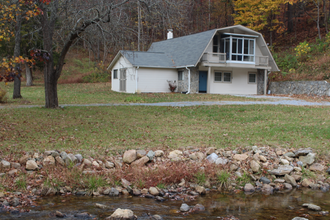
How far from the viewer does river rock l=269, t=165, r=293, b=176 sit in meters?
7.40

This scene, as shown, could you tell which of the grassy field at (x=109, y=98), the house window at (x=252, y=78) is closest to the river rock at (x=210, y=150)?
the grassy field at (x=109, y=98)

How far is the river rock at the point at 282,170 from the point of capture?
7402 mm

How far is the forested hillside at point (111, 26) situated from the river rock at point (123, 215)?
3746 mm

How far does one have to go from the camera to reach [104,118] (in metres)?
12.1

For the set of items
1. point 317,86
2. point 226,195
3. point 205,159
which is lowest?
point 226,195

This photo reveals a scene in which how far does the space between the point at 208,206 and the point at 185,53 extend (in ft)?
74.8

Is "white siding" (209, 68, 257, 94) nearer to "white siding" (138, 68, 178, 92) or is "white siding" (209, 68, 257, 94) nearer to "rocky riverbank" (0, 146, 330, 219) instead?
"white siding" (138, 68, 178, 92)

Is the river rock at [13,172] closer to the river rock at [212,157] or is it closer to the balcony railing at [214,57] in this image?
the river rock at [212,157]

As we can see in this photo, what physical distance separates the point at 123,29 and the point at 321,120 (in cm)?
843

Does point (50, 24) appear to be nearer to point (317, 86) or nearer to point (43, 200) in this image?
point (43, 200)

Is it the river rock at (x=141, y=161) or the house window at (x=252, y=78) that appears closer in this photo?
the river rock at (x=141, y=161)

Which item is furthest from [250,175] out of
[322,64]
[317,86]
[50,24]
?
[322,64]

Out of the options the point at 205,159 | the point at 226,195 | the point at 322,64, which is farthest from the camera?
the point at 322,64

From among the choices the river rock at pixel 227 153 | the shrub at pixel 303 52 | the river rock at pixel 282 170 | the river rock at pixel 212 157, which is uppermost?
the shrub at pixel 303 52
